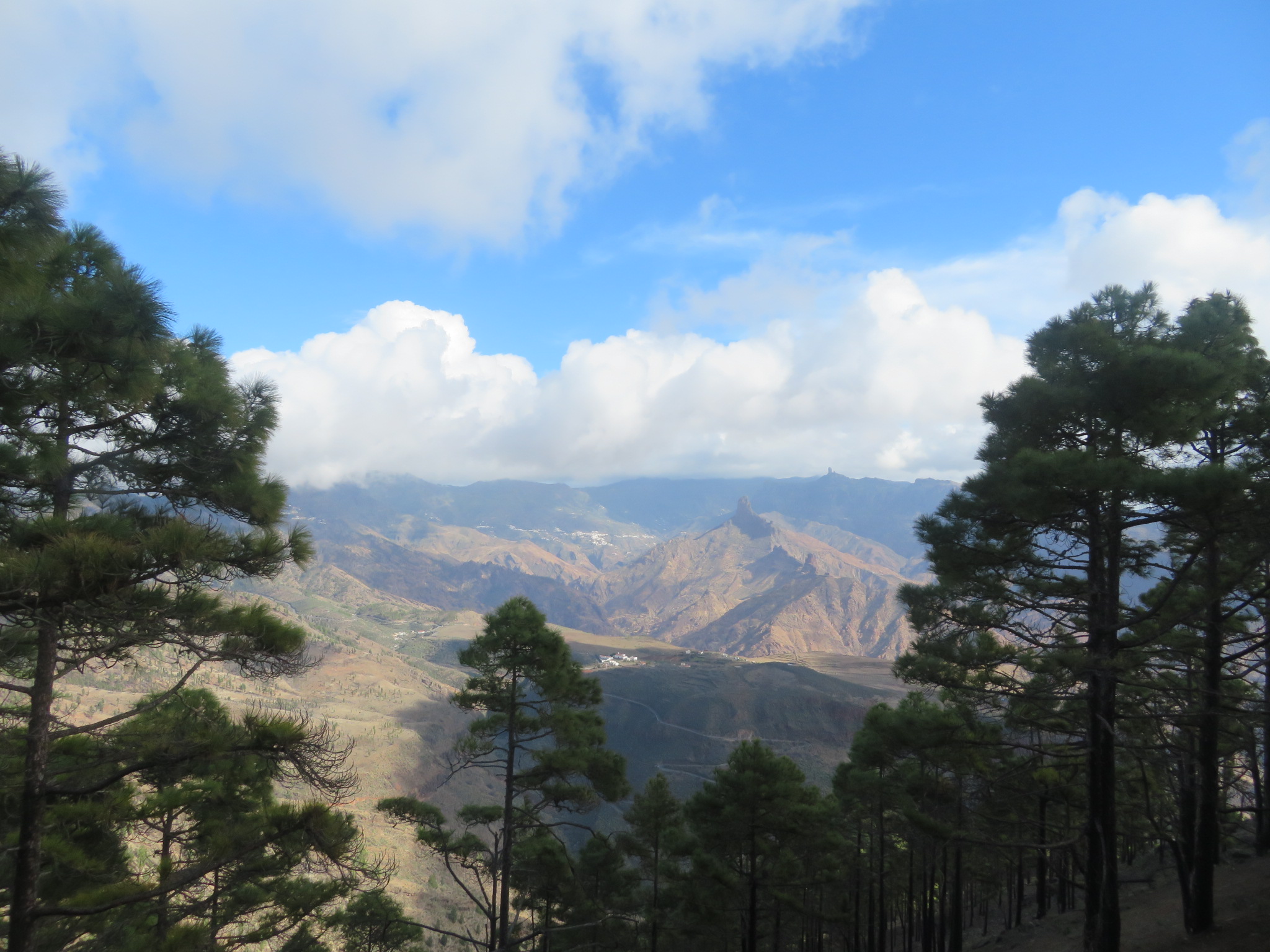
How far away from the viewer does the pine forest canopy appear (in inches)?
250

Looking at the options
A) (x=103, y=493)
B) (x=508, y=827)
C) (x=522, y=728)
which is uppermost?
(x=103, y=493)

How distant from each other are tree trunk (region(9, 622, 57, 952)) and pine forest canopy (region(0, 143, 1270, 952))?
0.03 m

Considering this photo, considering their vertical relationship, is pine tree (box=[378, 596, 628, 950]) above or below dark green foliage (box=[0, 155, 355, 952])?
below

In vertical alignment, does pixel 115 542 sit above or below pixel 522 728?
above

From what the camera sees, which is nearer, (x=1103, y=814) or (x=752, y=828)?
(x=1103, y=814)

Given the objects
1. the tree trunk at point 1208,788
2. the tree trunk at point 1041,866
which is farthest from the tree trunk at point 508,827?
the tree trunk at point 1041,866

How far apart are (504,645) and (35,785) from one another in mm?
9285

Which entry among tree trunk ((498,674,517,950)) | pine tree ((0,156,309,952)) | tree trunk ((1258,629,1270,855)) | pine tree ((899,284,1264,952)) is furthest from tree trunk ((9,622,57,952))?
tree trunk ((1258,629,1270,855))

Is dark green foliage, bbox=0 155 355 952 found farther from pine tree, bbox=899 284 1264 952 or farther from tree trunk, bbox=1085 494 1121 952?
tree trunk, bbox=1085 494 1121 952

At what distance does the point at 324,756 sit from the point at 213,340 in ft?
17.6

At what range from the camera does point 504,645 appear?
1511 centimetres

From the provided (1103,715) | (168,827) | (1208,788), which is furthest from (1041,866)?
(168,827)

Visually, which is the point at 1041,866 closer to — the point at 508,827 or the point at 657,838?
the point at 657,838

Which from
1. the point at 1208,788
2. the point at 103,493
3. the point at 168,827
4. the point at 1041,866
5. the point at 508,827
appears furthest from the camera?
the point at 1041,866
